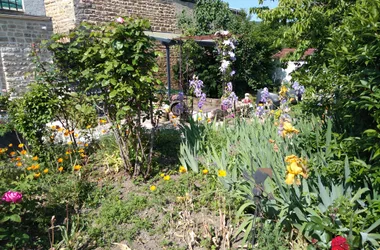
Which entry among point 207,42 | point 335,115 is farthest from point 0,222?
point 207,42

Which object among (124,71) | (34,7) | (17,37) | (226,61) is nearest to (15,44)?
(17,37)

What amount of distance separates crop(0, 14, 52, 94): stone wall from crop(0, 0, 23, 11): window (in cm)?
34

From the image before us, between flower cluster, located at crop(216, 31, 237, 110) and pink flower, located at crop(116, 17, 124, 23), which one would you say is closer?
pink flower, located at crop(116, 17, 124, 23)

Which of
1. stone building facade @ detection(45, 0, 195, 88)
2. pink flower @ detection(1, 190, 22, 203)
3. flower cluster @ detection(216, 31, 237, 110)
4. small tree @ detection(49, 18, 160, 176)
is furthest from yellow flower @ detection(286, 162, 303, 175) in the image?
stone building facade @ detection(45, 0, 195, 88)

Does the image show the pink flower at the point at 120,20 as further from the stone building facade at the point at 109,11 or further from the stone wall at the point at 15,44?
the stone wall at the point at 15,44

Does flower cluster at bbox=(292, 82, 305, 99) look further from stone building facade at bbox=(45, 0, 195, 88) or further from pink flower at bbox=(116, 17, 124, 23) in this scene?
stone building facade at bbox=(45, 0, 195, 88)

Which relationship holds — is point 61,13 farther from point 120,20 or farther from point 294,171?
point 294,171

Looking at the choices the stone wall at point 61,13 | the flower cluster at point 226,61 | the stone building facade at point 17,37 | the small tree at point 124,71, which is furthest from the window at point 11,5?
the flower cluster at point 226,61

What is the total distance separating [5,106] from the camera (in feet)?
14.8

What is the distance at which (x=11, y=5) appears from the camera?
9242 mm

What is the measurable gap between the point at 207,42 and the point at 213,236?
8616 mm

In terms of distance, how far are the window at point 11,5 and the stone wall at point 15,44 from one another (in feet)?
1.12

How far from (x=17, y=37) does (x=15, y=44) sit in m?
0.23

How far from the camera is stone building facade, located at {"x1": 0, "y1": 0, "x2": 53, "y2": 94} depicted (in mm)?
9086
